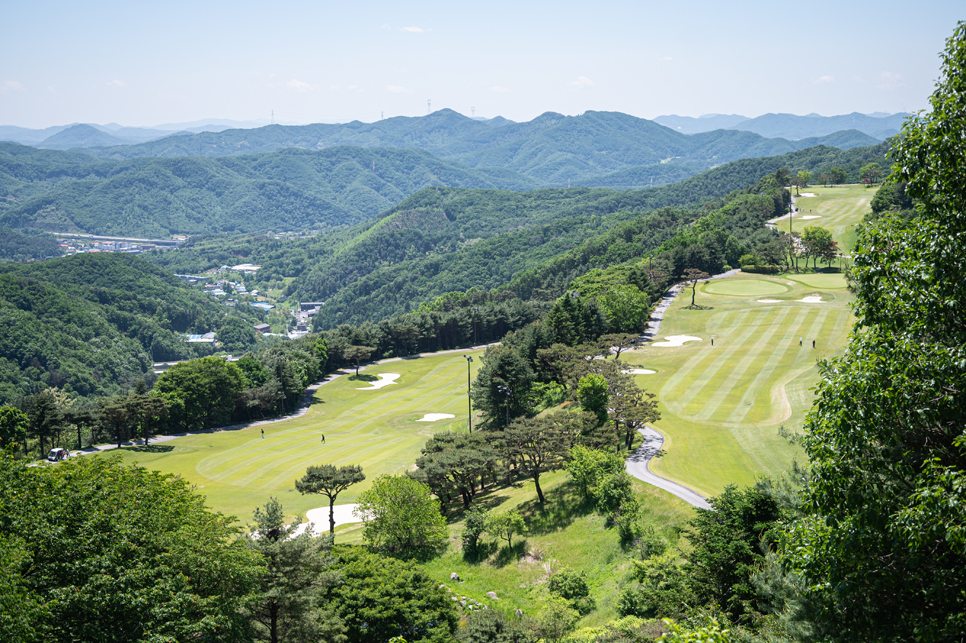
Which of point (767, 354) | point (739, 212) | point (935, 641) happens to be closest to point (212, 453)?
point (767, 354)

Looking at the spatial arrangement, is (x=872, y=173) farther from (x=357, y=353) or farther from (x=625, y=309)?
(x=357, y=353)

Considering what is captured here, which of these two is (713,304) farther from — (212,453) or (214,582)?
(214,582)

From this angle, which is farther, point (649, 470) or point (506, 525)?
point (649, 470)

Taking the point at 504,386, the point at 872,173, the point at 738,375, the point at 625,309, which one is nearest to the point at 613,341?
the point at 738,375

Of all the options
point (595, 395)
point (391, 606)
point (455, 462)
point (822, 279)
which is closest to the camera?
point (391, 606)

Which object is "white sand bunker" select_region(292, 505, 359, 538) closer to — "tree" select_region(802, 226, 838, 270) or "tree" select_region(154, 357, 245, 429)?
"tree" select_region(154, 357, 245, 429)

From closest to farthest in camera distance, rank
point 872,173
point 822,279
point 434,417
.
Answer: point 434,417 → point 822,279 → point 872,173

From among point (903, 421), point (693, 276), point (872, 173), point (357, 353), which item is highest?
point (872, 173)
